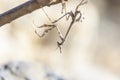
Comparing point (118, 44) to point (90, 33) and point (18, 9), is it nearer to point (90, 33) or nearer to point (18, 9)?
point (90, 33)

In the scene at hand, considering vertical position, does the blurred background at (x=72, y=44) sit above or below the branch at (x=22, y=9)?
below

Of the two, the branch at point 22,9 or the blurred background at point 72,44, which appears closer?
the branch at point 22,9

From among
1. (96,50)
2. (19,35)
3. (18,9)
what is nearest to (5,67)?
(19,35)

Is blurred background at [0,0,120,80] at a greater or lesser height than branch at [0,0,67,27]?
lesser

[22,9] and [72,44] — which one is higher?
[22,9]

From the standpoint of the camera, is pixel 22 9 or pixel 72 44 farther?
pixel 72 44
